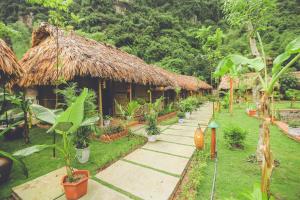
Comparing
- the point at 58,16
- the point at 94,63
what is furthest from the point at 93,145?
the point at 58,16

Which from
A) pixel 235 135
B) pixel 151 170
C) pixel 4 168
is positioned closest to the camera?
pixel 4 168

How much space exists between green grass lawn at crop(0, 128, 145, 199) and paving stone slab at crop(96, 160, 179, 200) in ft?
1.35

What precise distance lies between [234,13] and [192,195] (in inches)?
174

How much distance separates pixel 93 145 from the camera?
17.9ft

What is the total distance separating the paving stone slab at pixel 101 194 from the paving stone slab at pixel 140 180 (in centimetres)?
19

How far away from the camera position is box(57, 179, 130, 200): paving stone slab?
281 centimetres

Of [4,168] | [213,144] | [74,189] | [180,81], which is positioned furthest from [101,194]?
[180,81]

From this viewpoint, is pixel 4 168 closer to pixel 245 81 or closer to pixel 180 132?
pixel 180 132

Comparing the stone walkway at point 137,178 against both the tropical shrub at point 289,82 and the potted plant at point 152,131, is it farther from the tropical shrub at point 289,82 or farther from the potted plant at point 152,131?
the tropical shrub at point 289,82

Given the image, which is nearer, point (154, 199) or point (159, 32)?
point (154, 199)

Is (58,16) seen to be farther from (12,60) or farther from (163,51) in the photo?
(163,51)

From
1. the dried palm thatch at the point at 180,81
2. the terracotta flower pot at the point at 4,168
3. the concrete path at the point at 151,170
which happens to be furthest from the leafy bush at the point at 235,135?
the dried palm thatch at the point at 180,81

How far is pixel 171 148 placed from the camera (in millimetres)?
5141

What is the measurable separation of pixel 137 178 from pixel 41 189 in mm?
1810
